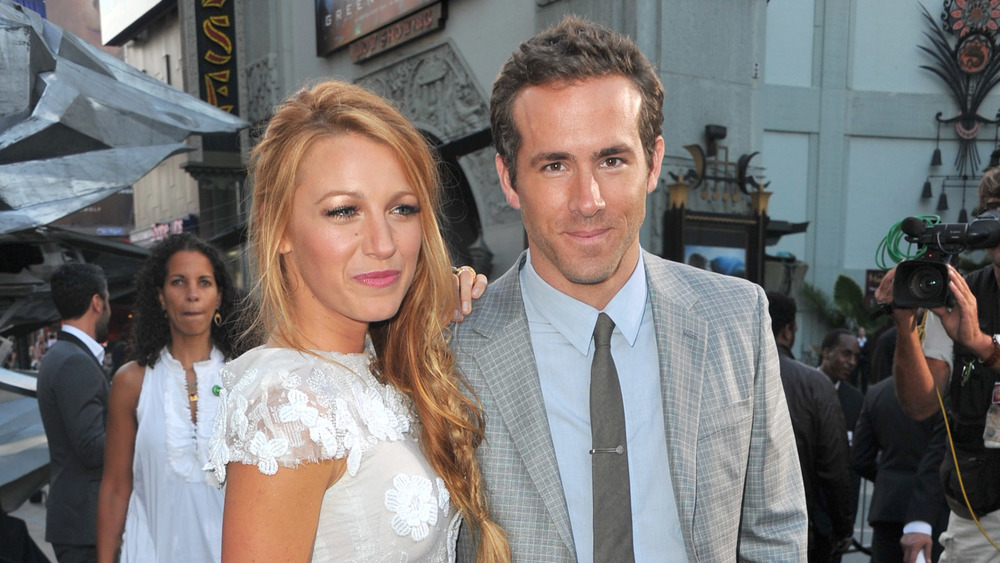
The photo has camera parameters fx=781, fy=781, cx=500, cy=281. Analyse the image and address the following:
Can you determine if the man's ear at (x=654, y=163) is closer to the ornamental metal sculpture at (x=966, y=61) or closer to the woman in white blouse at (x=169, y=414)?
the woman in white blouse at (x=169, y=414)

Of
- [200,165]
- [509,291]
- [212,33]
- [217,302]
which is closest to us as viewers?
[509,291]

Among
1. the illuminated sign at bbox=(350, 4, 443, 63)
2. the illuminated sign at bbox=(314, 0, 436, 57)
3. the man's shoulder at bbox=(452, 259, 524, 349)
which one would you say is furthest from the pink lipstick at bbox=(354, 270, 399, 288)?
the illuminated sign at bbox=(314, 0, 436, 57)

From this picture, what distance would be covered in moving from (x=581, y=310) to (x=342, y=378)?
0.59 metres

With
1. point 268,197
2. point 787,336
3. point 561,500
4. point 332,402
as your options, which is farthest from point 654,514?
point 787,336

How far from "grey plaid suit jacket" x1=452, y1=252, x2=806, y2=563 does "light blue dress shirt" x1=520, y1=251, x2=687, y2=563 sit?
0.05 meters

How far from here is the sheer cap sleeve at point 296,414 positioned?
148cm

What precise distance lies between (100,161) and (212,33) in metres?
14.1

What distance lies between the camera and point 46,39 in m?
4.48

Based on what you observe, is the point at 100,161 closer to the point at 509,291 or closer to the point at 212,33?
the point at 509,291

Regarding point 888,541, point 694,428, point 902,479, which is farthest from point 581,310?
point 888,541

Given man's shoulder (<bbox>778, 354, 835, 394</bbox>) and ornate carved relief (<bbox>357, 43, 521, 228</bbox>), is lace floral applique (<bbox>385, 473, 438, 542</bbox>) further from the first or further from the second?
ornate carved relief (<bbox>357, 43, 521, 228</bbox>)

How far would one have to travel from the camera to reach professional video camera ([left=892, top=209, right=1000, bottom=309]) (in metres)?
2.66

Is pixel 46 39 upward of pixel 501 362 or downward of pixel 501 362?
upward

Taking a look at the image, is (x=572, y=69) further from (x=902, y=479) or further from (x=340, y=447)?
(x=902, y=479)
